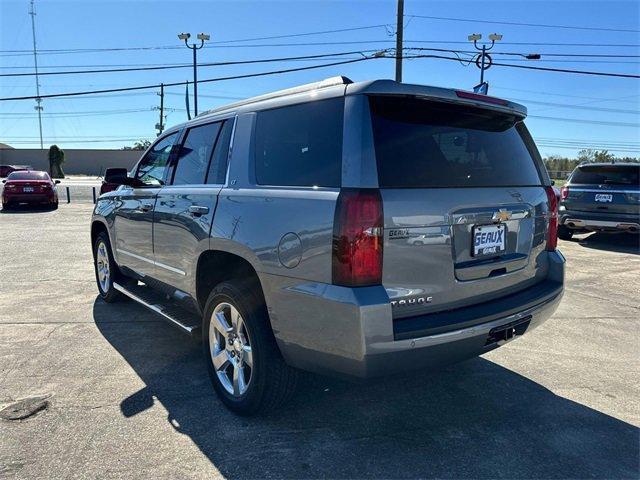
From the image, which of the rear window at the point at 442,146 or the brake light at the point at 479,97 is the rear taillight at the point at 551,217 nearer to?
the rear window at the point at 442,146

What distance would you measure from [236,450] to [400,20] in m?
19.3

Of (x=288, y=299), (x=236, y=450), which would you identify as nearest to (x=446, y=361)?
(x=288, y=299)

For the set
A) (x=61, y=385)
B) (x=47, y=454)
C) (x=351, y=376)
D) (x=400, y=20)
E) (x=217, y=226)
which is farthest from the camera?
(x=400, y=20)

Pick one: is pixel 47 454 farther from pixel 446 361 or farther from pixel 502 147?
pixel 502 147

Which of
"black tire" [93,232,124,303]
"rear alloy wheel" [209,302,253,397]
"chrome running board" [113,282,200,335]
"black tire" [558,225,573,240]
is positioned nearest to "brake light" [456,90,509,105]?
"rear alloy wheel" [209,302,253,397]

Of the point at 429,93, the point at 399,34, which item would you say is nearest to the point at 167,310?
the point at 429,93

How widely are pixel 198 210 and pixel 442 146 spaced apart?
174 cm

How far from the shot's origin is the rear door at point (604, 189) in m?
9.76

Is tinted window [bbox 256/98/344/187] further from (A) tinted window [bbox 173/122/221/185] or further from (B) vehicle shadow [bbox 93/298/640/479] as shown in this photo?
(B) vehicle shadow [bbox 93/298/640/479]

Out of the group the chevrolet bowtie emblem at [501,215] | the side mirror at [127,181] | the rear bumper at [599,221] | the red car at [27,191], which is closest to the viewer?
the chevrolet bowtie emblem at [501,215]

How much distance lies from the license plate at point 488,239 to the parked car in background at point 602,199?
27.6ft

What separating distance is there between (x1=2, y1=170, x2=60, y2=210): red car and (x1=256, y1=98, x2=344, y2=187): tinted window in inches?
690

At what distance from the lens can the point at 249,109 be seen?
10.9 feet

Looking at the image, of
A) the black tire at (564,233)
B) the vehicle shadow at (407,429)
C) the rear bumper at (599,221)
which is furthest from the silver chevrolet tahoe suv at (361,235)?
the black tire at (564,233)
